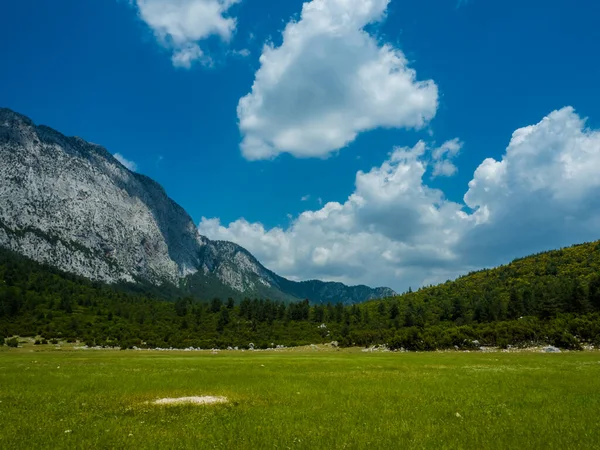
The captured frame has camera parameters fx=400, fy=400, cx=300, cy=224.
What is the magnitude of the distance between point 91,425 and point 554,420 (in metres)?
19.0

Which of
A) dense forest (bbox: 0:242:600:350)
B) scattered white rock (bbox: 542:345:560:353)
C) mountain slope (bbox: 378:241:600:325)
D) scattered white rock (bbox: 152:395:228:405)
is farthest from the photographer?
mountain slope (bbox: 378:241:600:325)

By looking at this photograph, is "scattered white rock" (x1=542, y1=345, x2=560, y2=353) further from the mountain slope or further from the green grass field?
the green grass field

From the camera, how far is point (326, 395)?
78.6 ft

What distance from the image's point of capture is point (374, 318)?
559ft

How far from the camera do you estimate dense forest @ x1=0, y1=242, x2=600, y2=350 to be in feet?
295

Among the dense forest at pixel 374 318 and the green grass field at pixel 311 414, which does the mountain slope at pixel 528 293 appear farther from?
the green grass field at pixel 311 414

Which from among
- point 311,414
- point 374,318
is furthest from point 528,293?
point 311,414

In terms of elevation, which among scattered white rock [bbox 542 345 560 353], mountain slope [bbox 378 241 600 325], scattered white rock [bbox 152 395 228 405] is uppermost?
mountain slope [bbox 378 241 600 325]

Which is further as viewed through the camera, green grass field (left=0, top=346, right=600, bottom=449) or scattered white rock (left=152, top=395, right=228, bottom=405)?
scattered white rock (left=152, top=395, right=228, bottom=405)

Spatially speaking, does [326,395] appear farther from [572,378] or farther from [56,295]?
[56,295]

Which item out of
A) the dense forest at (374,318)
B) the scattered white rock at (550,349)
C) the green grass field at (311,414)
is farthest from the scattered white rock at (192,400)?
the dense forest at (374,318)

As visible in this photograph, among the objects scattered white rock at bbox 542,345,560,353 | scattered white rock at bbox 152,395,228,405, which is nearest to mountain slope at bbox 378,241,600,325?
scattered white rock at bbox 542,345,560,353

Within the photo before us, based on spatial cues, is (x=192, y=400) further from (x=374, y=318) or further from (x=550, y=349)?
(x=374, y=318)

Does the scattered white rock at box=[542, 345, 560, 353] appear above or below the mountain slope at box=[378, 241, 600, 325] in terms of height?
below
